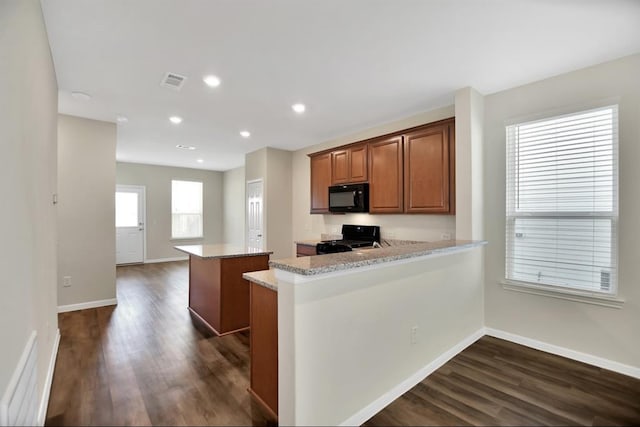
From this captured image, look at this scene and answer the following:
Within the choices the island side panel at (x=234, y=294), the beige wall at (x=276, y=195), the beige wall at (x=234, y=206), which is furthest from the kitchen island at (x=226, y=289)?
the beige wall at (x=234, y=206)

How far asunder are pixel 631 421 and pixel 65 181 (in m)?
5.94

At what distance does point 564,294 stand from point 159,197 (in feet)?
27.6

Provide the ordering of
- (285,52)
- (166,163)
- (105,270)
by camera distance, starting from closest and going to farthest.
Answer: (285,52) < (105,270) < (166,163)

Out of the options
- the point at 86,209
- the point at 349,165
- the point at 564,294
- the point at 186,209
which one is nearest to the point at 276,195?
the point at 349,165

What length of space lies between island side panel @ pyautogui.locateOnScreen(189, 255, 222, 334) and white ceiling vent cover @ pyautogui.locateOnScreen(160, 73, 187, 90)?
Answer: 1814mm

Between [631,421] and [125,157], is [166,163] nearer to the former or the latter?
[125,157]

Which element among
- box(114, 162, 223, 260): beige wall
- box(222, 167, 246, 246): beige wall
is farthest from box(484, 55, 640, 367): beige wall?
box(114, 162, 223, 260): beige wall

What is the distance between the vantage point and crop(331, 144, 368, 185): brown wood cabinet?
4355 millimetres

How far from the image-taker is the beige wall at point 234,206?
811 centimetres

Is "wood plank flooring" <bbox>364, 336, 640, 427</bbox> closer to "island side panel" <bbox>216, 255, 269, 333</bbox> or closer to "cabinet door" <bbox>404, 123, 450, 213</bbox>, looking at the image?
"cabinet door" <bbox>404, 123, 450, 213</bbox>

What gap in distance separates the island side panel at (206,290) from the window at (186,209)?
4836mm

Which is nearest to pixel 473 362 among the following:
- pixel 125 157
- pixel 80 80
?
pixel 80 80

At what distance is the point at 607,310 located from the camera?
251cm

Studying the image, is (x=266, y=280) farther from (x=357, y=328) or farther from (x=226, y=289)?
(x=226, y=289)
